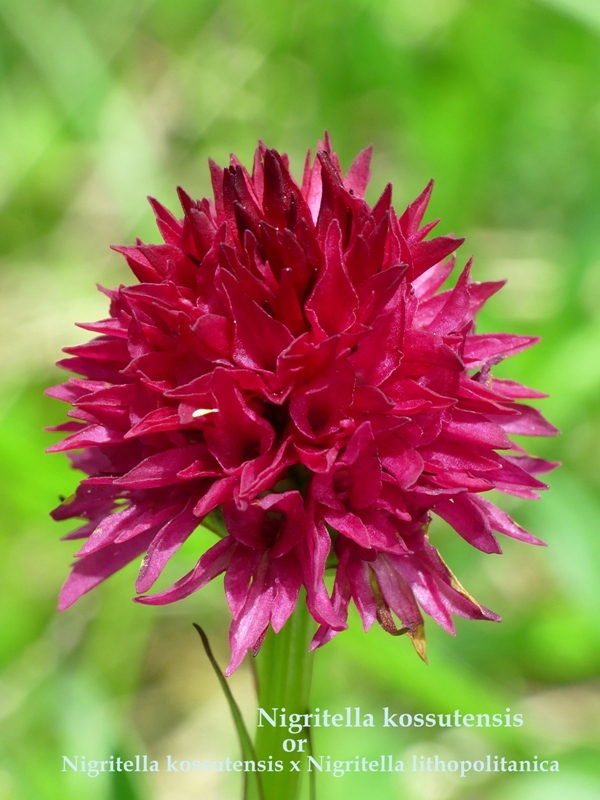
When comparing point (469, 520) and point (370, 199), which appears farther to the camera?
point (370, 199)

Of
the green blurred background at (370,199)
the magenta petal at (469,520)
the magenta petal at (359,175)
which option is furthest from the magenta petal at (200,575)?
the green blurred background at (370,199)

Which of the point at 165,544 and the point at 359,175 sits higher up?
the point at 359,175

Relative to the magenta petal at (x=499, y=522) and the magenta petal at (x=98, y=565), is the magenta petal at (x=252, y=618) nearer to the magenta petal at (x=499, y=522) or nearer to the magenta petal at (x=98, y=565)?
the magenta petal at (x=98, y=565)

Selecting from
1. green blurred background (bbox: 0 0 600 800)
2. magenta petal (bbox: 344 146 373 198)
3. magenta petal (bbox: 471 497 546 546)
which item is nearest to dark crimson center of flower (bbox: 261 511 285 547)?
magenta petal (bbox: 471 497 546 546)

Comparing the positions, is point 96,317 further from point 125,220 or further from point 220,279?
point 220,279

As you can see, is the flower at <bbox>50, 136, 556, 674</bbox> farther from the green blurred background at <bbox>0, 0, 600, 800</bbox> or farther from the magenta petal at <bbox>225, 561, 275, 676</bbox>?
the green blurred background at <bbox>0, 0, 600, 800</bbox>

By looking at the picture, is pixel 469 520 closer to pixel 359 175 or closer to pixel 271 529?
pixel 271 529

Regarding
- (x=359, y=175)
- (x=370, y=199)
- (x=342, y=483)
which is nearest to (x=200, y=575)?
(x=342, y=483)

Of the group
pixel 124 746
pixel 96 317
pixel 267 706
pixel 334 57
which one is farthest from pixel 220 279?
pixel 334 57
